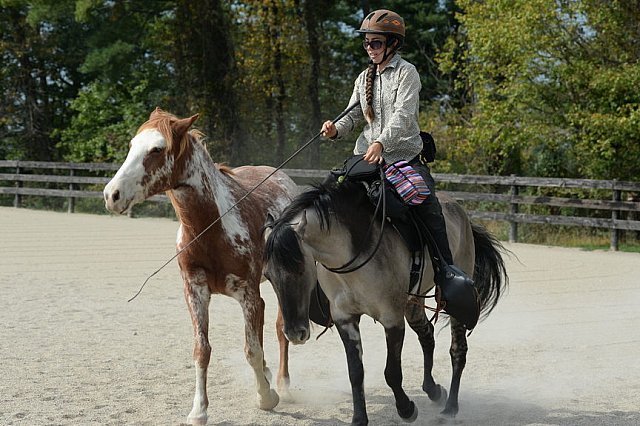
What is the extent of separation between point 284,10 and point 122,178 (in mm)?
21939

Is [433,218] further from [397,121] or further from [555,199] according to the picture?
[555,199]

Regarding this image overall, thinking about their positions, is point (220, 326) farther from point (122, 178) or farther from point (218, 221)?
point (122, 178)

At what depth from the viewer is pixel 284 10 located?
25.7 metres

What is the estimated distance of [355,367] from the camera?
4.53 metres

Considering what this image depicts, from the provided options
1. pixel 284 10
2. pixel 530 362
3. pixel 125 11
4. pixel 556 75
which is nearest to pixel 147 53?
pixel 125 11

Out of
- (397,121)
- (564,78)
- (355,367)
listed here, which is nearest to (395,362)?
(355,367)

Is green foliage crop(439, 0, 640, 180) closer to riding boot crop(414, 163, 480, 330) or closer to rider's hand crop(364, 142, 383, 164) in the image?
riding boot crop(414, 163, 480, 330)

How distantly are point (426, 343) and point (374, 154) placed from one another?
1598 millimetres

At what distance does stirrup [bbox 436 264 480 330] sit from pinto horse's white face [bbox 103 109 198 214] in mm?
1773

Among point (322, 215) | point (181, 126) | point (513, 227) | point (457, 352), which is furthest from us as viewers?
point (513, 227)

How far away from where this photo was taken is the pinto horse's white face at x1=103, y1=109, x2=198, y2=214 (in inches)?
181

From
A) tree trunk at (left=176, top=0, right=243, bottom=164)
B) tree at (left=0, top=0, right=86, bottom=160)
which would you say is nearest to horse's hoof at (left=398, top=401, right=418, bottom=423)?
tree trunk at (left=176, top=0, right=243, bottom=164)

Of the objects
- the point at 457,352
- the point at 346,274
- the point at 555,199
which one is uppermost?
the point at 555,199

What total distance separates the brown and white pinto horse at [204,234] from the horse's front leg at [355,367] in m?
0.85
